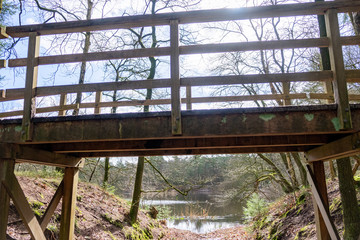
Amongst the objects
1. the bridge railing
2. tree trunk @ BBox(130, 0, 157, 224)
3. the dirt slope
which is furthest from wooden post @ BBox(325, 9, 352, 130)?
tree trunk @ BBox(130, 0, 157, 224)

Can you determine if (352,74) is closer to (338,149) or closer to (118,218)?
(338,149)

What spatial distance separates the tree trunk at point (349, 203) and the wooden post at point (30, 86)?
5.78 m

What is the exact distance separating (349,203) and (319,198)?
1737 mm

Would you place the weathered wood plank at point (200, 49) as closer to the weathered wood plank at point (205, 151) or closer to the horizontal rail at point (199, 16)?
the horizontal rail at point (199, 16)

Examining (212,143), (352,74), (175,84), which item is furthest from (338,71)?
(212,143)

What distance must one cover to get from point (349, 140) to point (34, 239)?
14.4ft

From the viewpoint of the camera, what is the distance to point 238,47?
3.61 meters

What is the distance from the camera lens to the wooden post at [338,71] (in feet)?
10.8

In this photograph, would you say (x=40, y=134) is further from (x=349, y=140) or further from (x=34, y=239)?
(x=349, y=140)

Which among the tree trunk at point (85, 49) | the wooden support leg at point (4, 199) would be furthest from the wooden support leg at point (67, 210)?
the tree trunk at point (85, 49)

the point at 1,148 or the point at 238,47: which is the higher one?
the point at 238,47

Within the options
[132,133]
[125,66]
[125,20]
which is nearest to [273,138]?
[132,133]

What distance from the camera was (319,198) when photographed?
467 centimetres

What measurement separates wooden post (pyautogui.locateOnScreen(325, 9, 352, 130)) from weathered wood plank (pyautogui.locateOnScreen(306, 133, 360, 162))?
452 mm
